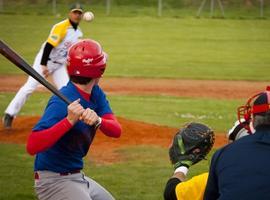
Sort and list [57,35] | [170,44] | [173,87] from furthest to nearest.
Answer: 1. [170,44]
2. [173,87]
3. [57,35]

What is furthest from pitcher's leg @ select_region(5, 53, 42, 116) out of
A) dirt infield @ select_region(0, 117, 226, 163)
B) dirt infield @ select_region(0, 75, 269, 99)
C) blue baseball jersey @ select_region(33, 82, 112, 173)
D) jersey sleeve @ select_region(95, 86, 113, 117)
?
blue baseball jersey @ select_region(33, 82, 112, 173)

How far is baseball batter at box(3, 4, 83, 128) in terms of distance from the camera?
12.2m

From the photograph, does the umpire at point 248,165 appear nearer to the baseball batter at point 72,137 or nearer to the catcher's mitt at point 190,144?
the catcher's mitt at point 190,144

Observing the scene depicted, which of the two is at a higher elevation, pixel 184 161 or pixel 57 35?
pixel 184 161

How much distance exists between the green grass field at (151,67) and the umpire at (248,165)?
14.1ft

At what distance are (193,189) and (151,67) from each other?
18.9m

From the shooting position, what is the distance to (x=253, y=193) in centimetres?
384

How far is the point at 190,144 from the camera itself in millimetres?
4543

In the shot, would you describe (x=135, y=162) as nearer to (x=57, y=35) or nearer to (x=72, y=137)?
(x=57, y=35)

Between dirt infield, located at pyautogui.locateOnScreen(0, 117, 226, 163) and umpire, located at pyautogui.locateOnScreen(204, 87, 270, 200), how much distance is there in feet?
20.3

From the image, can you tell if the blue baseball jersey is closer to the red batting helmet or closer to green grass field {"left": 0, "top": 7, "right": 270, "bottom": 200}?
the red batting helmet

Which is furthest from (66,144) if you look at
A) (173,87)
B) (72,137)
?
(173,87)

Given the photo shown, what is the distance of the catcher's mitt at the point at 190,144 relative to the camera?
4539mm

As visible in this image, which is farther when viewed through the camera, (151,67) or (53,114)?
(151,67)
